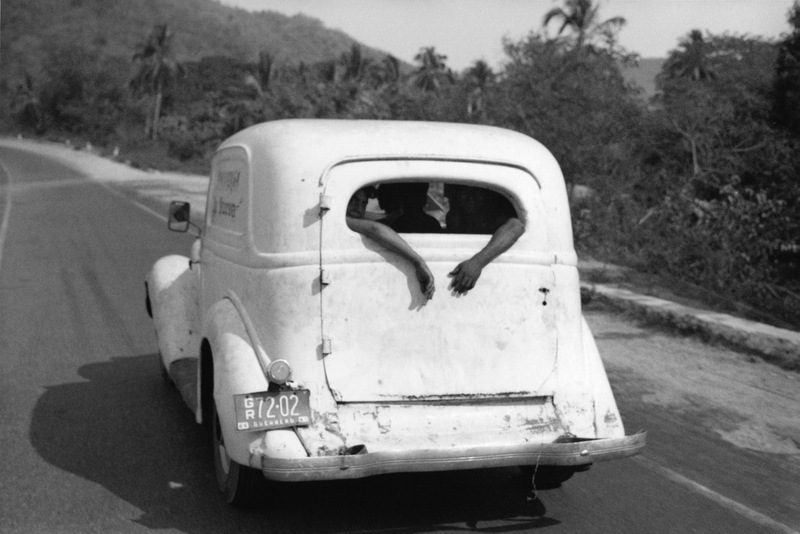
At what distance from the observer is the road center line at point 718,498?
428 cm

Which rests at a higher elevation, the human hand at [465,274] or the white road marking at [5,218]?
the human hand at [465,274]

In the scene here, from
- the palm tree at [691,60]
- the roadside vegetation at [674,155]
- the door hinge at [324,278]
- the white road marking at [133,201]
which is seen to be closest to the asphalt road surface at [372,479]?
the door hinge at [324,278]

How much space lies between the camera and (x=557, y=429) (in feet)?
13.5

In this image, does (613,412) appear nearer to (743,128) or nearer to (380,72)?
(743,128)

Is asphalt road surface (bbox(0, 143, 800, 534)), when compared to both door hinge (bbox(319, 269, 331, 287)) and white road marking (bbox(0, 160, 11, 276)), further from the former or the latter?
white road marking (bbox(0, 160, 11, 276))

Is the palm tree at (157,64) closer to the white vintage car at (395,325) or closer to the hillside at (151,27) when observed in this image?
the hillside at (151,27)

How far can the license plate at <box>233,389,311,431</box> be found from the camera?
380 centimetres

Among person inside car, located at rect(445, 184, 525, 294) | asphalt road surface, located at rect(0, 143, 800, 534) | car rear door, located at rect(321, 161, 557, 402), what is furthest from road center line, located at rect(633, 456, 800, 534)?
person inside car, located at rect(445, 184, 525, 294)

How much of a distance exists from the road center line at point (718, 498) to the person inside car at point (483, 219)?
168cm

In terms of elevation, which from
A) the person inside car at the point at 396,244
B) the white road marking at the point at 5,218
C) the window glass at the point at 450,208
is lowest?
the white road marking at the point at 5,218

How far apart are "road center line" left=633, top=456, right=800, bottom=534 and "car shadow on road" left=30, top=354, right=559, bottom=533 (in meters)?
0.82

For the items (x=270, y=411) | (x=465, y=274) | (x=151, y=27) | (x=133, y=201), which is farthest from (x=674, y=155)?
(x=151, y=27)

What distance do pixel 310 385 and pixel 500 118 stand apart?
40.1 feet

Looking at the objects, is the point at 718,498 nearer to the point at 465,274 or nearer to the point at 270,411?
the point at 465,274
